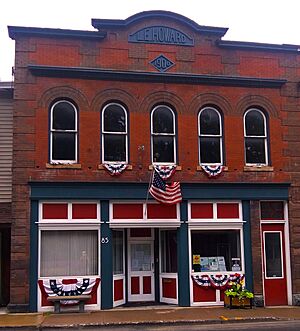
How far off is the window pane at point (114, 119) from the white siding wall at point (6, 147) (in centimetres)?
309

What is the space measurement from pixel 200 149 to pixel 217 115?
4.50ft

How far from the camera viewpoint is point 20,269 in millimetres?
15508

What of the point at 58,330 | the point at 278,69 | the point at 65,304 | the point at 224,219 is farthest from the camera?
the point at 278,69

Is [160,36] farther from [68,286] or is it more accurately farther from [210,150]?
[68,286]

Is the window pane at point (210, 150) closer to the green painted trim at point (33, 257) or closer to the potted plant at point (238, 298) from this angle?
the potted plant at point (238, 298)

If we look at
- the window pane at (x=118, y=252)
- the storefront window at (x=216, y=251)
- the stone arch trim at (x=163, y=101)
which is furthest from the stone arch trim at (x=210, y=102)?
the window pane at (x=118, y=252)

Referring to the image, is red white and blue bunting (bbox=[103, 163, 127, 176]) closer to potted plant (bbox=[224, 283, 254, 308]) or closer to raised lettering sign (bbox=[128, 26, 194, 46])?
raised lettering sign (bbox=[128, 26, 194, 46])

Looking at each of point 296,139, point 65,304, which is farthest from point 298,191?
point 65,304

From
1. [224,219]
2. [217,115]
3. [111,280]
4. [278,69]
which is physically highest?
[278,69]

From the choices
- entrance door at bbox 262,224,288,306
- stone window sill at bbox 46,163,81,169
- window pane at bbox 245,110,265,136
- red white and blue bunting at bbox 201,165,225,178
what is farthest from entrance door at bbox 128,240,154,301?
window pane at bbox 245,110,265,136

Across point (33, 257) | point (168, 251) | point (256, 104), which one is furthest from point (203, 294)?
point (256, 104)

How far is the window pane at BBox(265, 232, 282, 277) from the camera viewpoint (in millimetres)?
17312

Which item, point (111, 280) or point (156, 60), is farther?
point (156, 60)

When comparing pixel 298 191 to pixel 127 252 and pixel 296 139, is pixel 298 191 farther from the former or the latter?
pixel 127 252
